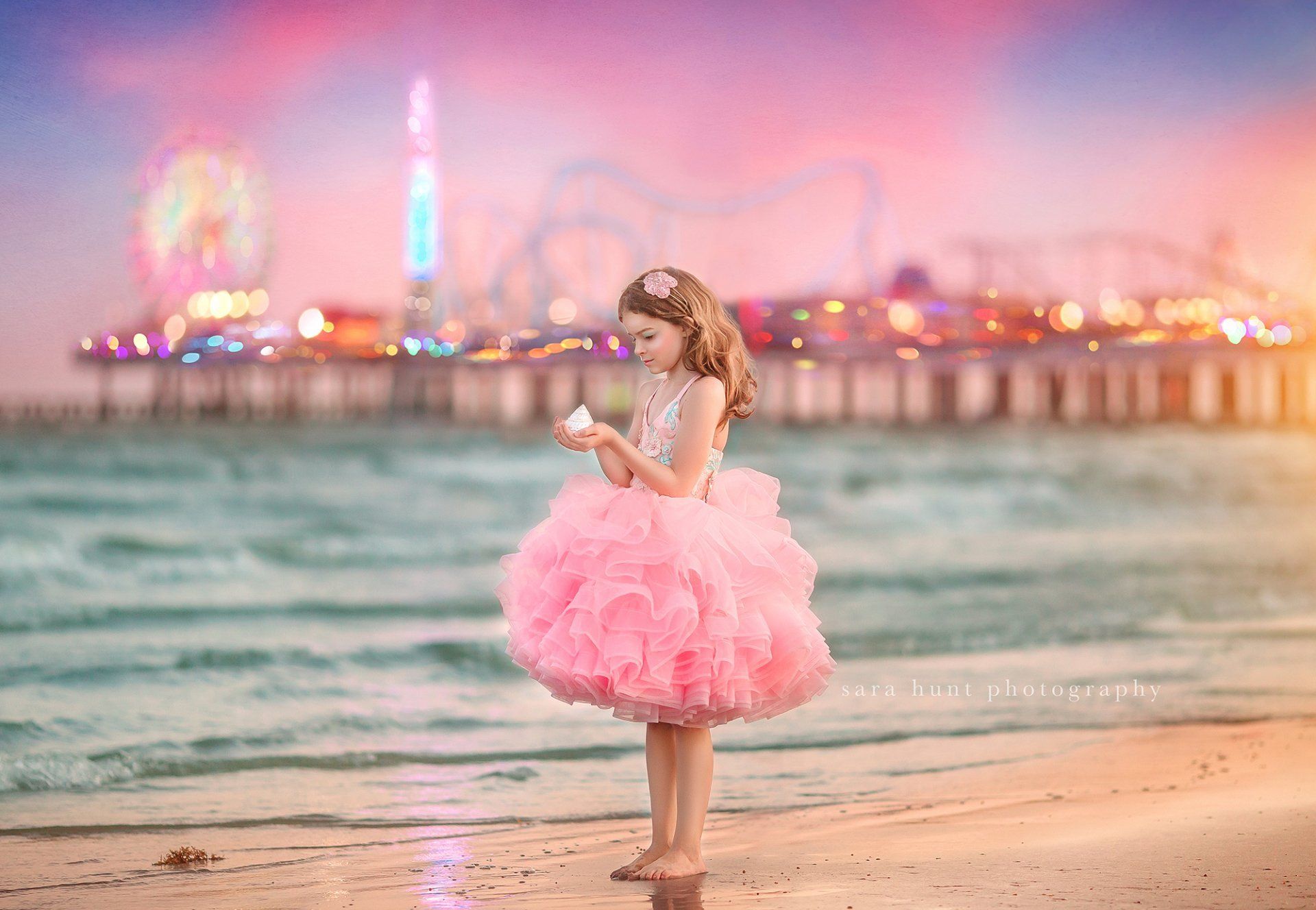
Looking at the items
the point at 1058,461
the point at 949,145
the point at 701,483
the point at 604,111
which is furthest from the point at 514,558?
the point at 1058,461

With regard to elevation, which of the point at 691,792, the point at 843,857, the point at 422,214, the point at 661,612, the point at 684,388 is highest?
the point at 422,214

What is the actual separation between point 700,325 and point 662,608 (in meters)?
0.45

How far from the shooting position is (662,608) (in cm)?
227

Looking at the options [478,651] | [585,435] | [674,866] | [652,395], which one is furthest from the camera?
[478,651]

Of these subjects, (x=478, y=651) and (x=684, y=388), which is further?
(x=478, y=651)

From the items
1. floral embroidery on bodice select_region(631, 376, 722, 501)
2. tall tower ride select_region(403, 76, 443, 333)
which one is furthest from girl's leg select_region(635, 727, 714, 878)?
tall tower ride select_region(403, 76, 443, 333)

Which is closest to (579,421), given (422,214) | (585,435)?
(585,435)

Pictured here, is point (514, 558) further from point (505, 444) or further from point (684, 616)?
point (505, 444)

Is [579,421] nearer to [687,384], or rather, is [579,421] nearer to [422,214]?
[687,384]

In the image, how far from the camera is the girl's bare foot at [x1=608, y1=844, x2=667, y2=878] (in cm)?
235

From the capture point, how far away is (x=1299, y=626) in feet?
20.2

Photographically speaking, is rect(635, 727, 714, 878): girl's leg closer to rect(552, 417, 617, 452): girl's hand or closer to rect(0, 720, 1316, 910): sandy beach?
rect(0, 720, 1316, 910): sandy beach

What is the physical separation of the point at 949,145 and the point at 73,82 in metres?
6.27

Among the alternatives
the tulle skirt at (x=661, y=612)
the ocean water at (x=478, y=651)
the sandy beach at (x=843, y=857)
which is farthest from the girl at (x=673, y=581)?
the ocean water at (x=478, y=651)
